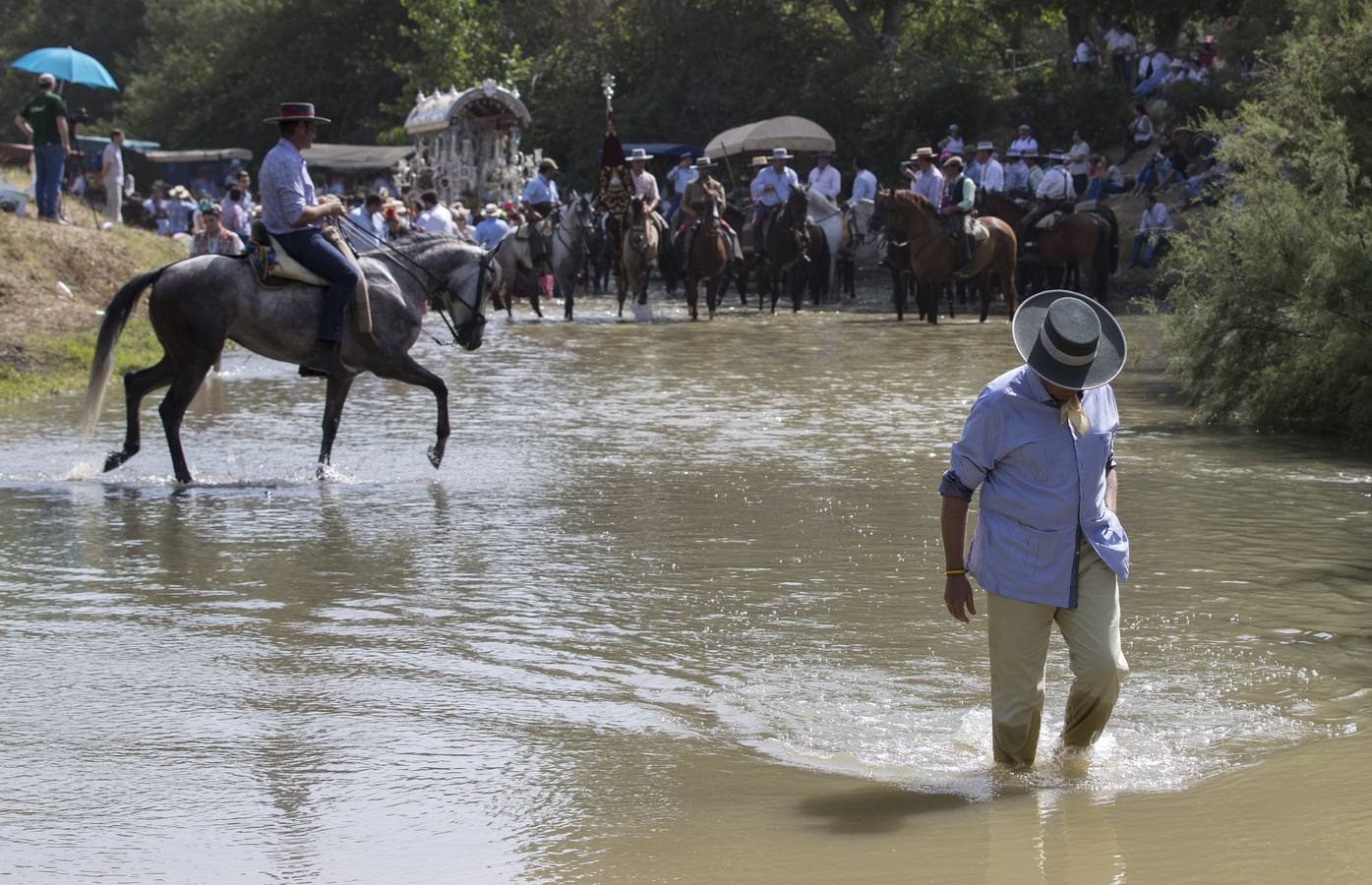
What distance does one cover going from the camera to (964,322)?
86.1 ft

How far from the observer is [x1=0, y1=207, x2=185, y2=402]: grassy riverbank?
18.0 meters

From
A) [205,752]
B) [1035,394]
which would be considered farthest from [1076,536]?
[205,752]

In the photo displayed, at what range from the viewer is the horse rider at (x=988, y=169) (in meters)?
30.5

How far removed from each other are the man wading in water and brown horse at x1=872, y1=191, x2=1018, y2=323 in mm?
20070

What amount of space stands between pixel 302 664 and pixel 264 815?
6.23 ft

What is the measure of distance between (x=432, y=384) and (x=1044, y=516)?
749 centimetres

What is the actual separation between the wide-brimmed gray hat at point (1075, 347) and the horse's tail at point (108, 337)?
7829 mm

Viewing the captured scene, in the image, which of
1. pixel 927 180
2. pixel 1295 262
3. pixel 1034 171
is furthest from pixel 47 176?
pixel 1295 262

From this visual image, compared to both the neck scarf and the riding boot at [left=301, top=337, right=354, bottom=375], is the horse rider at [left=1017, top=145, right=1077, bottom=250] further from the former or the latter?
the neck scarf

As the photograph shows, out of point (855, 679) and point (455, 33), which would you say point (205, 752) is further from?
point (455, 33)

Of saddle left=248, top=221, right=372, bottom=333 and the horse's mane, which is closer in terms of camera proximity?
saddle left=248, top=221, right=372, bottom=333

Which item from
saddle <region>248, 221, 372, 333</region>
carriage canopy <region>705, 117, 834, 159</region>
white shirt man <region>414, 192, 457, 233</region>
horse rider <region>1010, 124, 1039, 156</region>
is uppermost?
carriage canopy <region>705, 117, 834, 159</region>

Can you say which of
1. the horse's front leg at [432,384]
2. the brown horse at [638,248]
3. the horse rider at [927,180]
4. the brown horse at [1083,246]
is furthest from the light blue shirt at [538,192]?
the horse's front leg at [432,384]

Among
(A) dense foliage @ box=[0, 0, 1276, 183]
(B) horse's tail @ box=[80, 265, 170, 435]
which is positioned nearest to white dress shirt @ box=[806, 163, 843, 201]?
(A) dense foliage @ box=[0, 0, 1276, 183]
